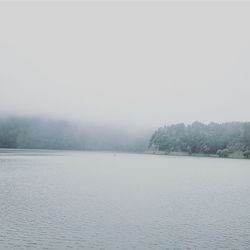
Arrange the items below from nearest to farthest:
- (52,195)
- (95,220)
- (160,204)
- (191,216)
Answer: (95,220), (191,216), (160,204), (52,195)

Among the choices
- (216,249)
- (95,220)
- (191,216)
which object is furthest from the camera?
(191,216)

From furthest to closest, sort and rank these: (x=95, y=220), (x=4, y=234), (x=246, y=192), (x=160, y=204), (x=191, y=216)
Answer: (x=246, y=192), (x=160, y=204), (x=191, y=216), (x=95, y=220), (x=4, y=234)

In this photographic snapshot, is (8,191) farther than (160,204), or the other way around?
(8,191)

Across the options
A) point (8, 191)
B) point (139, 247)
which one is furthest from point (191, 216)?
point (8, 191)

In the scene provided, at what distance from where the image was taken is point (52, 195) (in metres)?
82.1

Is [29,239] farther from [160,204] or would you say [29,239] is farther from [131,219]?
[160,204]

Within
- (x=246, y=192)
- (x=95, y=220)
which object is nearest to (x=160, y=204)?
(x=95, y=220)

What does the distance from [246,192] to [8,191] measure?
64091mm

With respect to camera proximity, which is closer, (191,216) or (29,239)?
(29,239)

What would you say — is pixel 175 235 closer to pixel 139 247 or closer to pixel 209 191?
pixel 139 247

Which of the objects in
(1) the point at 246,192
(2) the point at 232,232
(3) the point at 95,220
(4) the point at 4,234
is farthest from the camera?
(1) the point at 246,192

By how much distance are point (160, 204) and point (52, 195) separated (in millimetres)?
26219

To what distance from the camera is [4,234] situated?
4612cm

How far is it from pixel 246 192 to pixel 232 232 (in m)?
48.6
